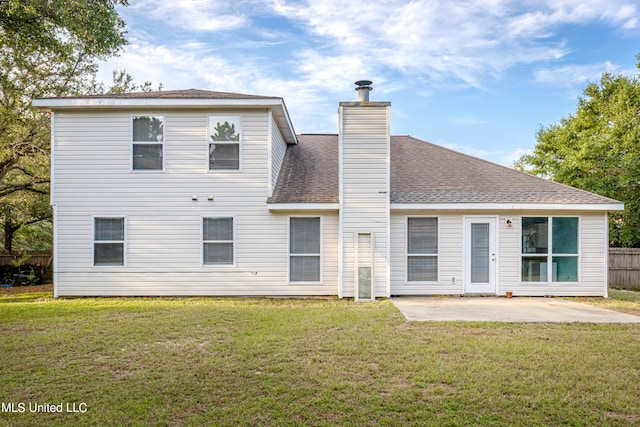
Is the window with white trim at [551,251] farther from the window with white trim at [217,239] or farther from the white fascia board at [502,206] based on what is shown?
the window with white trim at [217,239]

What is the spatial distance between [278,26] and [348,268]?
870 centimetres

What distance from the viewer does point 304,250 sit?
10.2 meters

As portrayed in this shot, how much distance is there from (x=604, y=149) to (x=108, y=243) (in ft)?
62.5

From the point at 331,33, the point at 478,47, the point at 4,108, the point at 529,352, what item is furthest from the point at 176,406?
the point at 478,47

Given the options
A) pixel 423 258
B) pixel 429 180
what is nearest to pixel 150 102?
pixel 429 180

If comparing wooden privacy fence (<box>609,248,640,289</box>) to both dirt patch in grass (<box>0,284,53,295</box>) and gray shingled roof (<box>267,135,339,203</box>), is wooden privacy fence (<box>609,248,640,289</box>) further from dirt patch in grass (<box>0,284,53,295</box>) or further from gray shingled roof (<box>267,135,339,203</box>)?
dirt patch in grass (<box>0,284,53,295</box>)

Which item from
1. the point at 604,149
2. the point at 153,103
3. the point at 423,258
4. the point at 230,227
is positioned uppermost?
the point at 604,149

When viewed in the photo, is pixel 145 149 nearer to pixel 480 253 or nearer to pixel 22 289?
pixel 22 289

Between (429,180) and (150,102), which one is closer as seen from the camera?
(150,102)

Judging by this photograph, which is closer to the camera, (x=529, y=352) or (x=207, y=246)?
(x=529, y=352)

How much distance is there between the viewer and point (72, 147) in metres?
10.1

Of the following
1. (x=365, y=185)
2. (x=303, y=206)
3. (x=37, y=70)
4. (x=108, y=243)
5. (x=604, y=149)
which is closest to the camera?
(x=365, y=185)

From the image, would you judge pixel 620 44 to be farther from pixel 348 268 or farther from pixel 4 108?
pixel 4 108

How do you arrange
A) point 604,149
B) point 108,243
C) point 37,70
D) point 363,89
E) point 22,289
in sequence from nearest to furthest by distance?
point 108,243
point 363,89
point 22,289
point 37,70
point 604,149
